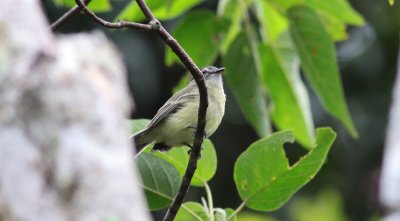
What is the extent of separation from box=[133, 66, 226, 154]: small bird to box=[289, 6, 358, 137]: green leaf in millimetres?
549

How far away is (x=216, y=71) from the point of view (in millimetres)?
5102

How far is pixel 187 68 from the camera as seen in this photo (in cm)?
304

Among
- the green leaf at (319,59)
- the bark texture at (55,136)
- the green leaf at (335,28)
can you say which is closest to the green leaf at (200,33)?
the green leaf at (319,59)

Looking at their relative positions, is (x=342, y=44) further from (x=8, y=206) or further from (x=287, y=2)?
(x=8, y=206)

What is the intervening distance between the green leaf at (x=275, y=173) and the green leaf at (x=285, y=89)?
951 millimetres


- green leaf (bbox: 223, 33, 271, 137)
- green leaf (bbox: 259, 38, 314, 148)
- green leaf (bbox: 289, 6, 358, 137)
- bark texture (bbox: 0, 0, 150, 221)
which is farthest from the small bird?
bark texture (bbox: 0, 0, 150, 221)

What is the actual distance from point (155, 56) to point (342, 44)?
227 cm

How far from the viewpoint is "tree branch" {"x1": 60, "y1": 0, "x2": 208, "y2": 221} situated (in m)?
2.99

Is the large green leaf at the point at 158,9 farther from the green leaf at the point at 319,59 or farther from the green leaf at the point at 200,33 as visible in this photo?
the green leaf at the point at 319,59

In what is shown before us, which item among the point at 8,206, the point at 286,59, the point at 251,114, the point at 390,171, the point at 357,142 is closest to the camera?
the point at 8,206

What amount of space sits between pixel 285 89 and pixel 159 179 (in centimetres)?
135

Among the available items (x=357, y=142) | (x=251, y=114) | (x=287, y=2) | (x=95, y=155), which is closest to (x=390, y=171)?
(x=251, y=114)

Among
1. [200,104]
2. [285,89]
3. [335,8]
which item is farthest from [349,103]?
[200,104]

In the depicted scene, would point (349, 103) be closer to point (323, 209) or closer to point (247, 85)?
point (323, 209)
